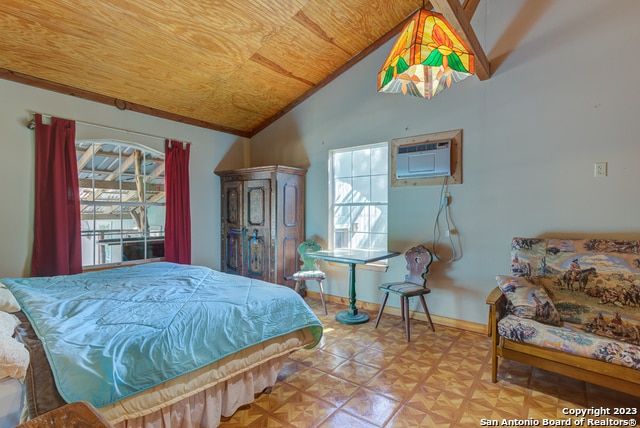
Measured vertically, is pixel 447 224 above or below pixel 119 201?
below

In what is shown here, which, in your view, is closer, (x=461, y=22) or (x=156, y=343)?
(x=156, y=343)

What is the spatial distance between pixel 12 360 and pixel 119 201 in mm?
2972

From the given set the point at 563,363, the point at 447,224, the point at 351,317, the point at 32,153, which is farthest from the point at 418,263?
the point at 32,153

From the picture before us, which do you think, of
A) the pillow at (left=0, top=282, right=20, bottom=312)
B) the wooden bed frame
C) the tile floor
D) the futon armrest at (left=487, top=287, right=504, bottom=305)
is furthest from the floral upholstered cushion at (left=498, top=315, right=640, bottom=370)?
the pillow at (left=0, top=282, right=20, bottom=312)

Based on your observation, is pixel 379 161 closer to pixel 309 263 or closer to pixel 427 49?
pixel 309 263

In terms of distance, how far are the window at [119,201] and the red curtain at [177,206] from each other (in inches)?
5.2

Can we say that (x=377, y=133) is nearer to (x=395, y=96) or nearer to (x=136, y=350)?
(x=395, y=96)

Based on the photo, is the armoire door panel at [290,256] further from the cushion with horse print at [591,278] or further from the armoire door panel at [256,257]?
the cushion with horse print at [591,278]

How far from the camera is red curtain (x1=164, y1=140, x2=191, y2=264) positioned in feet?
13.2

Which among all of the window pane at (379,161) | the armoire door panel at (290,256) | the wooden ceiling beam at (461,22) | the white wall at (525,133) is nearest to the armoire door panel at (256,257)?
the armoire door panel at (290,256)

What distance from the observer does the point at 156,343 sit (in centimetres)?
147

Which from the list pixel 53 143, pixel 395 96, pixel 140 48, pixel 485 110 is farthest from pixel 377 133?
pixel 53 143

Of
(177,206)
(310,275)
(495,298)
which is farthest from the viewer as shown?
(177,206)

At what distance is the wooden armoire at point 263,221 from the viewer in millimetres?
4043
